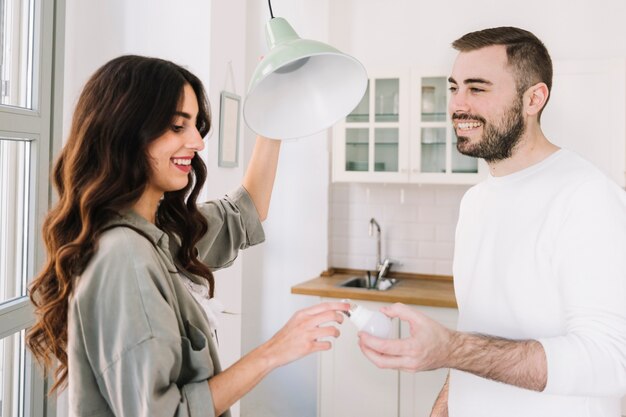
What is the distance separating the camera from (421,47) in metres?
3.98

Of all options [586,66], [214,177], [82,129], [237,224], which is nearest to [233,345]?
[214,177]

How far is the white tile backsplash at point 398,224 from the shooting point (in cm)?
391

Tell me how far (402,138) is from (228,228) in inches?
83.2

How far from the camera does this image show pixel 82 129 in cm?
124

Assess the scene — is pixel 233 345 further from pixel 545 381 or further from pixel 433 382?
pixel 545 381

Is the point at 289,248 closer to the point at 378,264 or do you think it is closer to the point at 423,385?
the point at 378,264

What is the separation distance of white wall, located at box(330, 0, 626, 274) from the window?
7.54 feet

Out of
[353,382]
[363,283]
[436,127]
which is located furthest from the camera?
[363,283]

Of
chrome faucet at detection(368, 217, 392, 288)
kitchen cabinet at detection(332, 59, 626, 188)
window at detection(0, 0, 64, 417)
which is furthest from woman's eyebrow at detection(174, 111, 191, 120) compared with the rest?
chrome faucet at detection(368, 217, 392, 288)

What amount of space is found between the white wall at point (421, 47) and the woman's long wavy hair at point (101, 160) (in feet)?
9.42

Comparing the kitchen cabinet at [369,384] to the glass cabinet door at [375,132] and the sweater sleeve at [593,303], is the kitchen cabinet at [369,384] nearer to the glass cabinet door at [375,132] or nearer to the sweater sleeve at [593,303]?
the glass cabinet door at [375,132]

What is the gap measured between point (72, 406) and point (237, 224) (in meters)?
0.75

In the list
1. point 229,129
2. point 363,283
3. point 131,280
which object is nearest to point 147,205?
point 131,280

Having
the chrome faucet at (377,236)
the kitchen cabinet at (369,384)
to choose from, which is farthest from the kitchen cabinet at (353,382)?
the chrome faucet at (377,236)
